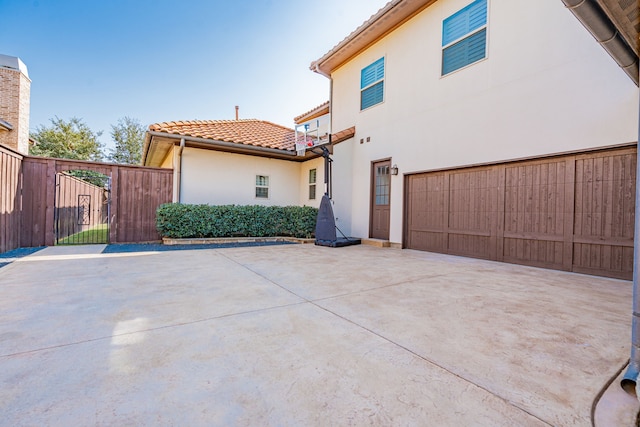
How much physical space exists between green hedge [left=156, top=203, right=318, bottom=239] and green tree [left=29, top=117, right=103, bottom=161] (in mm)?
17149

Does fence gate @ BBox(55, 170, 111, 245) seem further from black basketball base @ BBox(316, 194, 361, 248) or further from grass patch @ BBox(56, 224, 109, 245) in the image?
black basketball base @ BBox(316, 194, 361, 248)

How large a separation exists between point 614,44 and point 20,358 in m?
5.96

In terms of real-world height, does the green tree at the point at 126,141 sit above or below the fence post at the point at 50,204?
above

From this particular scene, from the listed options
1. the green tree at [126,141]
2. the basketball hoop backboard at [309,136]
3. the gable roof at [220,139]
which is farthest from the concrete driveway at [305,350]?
the green tree at [126,141]

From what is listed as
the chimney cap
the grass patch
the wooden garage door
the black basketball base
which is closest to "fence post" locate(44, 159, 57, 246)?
the grass patch

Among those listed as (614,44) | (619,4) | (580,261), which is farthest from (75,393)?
(580,261)

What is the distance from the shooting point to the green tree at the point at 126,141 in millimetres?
23516

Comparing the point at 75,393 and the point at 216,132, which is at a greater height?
the point at 216,132

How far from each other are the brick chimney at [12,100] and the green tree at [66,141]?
1021 centimetres

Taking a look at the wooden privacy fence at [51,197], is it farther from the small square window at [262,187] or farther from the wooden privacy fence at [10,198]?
the small square window at [262,187]

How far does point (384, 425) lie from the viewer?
1348 mm

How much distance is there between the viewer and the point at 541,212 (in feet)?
17.3

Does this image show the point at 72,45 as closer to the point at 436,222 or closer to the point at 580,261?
the point at 436,222

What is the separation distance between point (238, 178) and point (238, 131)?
6.13 ft
